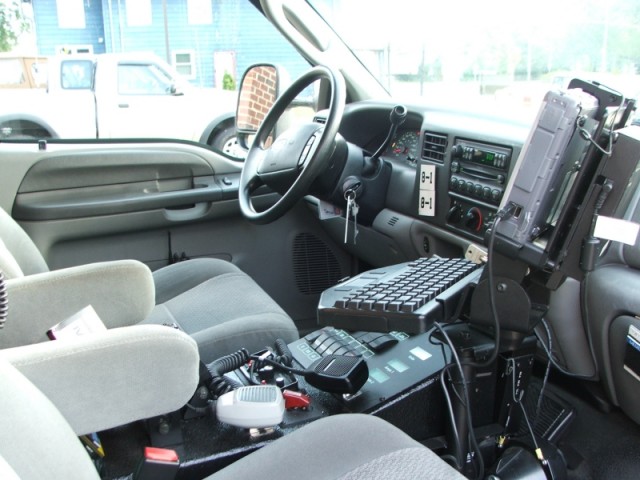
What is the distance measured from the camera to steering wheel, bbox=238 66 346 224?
5.48ft

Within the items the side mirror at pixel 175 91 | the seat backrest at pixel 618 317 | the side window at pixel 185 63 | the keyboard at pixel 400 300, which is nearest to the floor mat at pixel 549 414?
the seat backrest at pixel 618 317

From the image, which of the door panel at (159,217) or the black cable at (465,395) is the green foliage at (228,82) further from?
the black cable at (465,395)

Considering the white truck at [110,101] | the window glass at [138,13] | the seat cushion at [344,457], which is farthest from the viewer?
the window glass at [138,13]

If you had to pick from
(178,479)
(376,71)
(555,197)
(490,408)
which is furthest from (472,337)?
(376,71)

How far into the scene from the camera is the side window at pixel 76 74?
410 centimetres

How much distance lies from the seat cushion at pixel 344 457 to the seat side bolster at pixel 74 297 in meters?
0.67

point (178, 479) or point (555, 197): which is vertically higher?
point (555, 197)

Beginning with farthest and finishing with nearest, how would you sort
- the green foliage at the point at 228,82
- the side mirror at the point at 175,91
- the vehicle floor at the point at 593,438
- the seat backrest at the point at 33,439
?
the side mirror at the point at 175,91, the green foliage at the point at 228,82, the vehicle floor at the point at 593,438, the seat backrest at the point at 33,439

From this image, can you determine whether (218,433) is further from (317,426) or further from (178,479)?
(317,426)

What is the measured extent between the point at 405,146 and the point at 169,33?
2.36m

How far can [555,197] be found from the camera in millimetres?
1072

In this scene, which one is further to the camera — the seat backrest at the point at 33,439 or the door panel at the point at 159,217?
the door panel at the point at 159,217

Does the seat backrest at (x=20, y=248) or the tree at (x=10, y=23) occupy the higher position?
the tree at (x=10, y=23)

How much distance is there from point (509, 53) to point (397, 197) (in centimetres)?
53
